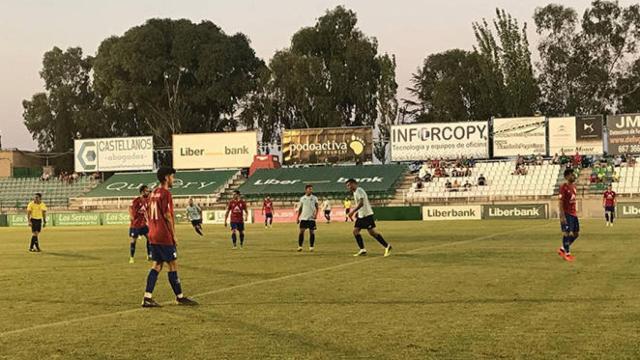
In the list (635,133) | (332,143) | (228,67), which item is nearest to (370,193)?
(332,143)

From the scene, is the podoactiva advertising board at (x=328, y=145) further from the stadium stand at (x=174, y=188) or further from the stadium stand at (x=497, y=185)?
the stadium stand at (x=497, y=185)

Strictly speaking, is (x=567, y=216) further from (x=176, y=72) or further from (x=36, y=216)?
(x=176, y=72)

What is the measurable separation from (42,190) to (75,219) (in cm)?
1502

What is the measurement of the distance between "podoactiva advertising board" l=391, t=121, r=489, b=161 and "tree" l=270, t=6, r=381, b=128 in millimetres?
12295

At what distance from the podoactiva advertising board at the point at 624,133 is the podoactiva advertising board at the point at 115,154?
1647 inches

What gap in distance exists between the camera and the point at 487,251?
74.9ft

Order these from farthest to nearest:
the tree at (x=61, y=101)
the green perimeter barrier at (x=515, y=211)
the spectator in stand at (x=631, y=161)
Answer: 1. the tree at (x=61, y=101)
2. the spectator in stand at (x=631, y=161)
3. the green perimeter barrier at (x=515, y=211)

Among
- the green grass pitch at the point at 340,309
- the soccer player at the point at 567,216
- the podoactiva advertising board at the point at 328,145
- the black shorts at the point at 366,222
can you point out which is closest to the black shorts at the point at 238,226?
the green grass pitch at the point at 340,309

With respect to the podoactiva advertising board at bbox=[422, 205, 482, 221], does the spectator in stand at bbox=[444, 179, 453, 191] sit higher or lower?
higher

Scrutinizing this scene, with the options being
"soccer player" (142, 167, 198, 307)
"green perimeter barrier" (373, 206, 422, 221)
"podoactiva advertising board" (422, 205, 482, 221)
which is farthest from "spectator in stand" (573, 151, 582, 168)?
"soccer player" (142, 167, 198, 307)

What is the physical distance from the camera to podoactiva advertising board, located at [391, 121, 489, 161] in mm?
68188

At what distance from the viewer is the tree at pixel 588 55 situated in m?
79.9

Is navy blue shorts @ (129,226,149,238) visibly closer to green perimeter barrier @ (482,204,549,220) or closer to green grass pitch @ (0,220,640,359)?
green grass pitch @ (0,220,640,359)

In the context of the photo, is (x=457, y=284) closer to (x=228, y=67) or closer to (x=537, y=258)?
(x=537, y=258)
